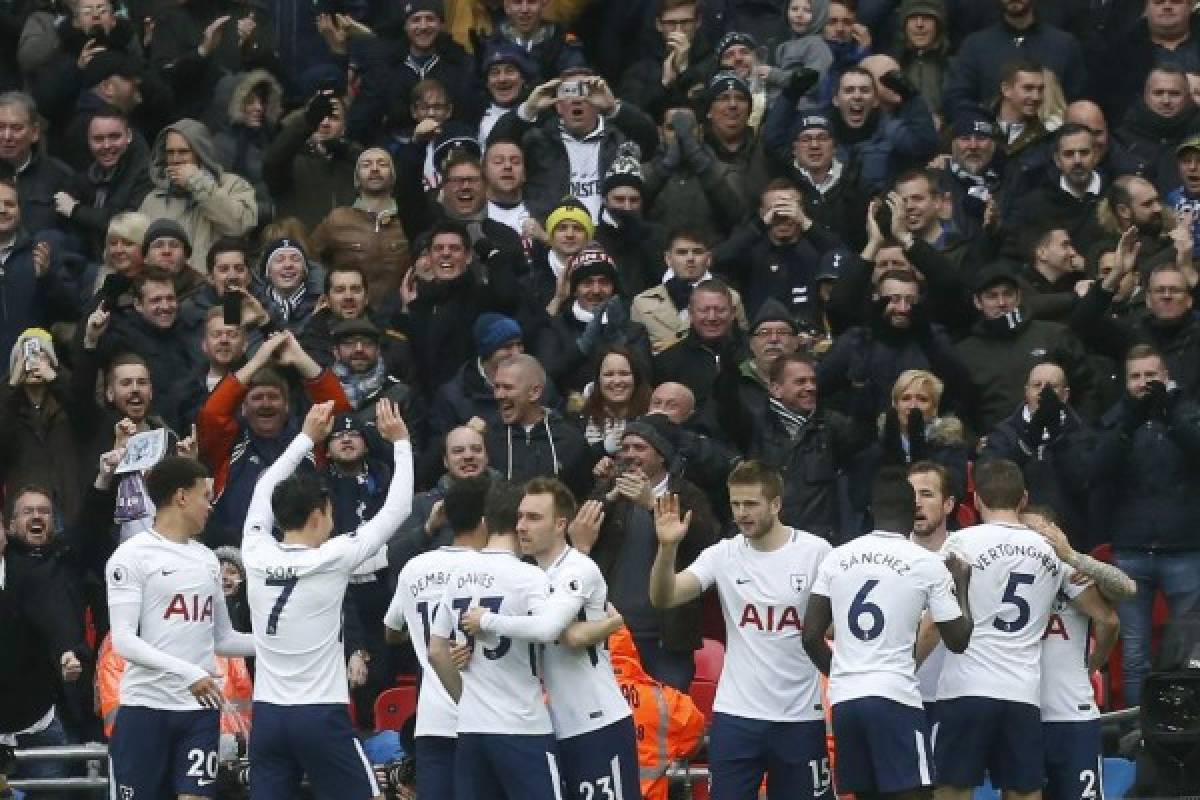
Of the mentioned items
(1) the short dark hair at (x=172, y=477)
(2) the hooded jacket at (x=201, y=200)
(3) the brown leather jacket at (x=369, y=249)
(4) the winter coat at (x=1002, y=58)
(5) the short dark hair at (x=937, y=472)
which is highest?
(4) the winter coat at (x=1002, y=58)

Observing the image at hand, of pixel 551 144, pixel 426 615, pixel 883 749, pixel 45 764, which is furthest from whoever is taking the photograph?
pixel 551 144

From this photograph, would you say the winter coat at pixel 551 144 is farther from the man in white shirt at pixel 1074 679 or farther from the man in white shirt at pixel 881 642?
the man in white shirt at pixel 881 642

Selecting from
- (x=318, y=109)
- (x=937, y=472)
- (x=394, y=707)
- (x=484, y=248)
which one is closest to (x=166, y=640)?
(x=394, y=707)

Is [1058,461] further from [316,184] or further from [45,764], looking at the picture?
[316,184]

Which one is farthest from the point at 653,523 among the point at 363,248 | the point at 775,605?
the point at 363,248

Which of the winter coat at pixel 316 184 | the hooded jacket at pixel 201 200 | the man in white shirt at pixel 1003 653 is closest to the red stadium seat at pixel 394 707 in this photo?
the man in white shirt at pixel 1003 653

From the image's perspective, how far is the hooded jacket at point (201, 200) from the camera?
22.0m

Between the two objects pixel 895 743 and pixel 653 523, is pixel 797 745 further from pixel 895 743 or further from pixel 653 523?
pixel 653 523

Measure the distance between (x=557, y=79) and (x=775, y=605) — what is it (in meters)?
6.96

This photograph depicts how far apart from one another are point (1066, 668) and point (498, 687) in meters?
3.07

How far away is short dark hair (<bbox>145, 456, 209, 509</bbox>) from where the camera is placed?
1656cm

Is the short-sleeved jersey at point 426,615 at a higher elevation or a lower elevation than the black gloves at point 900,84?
lower

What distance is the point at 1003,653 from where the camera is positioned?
54.3 ft

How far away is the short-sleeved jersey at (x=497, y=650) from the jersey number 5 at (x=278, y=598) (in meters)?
0.79
